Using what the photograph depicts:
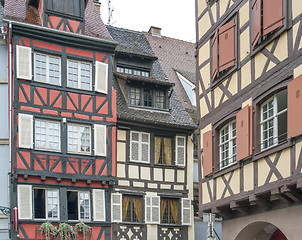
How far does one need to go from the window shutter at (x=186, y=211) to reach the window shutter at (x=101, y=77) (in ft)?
18.7

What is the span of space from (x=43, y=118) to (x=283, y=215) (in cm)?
1068

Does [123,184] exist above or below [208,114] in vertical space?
below

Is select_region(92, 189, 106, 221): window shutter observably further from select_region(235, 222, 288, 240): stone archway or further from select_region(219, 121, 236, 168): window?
select_region(235, 222, 288, 240): stone archway

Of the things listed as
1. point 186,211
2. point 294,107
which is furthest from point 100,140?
point 294,107

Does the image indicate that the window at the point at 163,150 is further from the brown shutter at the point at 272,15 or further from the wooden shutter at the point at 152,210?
the brown shutter at the point at 272,15

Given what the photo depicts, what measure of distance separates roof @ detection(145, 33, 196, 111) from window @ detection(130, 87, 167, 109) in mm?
2325

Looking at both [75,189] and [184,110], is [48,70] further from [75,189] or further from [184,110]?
[184,110]

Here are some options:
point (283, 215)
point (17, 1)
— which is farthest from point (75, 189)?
point (283, 215)

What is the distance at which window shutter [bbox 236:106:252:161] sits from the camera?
13.0 m

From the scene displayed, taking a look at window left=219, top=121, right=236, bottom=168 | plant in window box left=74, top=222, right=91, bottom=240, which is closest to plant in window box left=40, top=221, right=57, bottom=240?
plant in window box left=74, top=222, right=91, bottom=240

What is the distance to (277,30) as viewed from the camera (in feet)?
39.6

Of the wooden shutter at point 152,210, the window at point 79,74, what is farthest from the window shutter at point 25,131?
the wooden shutter at point 152,210

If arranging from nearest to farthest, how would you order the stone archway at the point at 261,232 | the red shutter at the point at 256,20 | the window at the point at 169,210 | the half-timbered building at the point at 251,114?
the half-timbered building at the point at 251,114
the red shutter at the point at 256,20
the stone archway at the point at 261,232
the window at the point at 169,210

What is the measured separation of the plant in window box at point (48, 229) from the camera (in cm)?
1903
